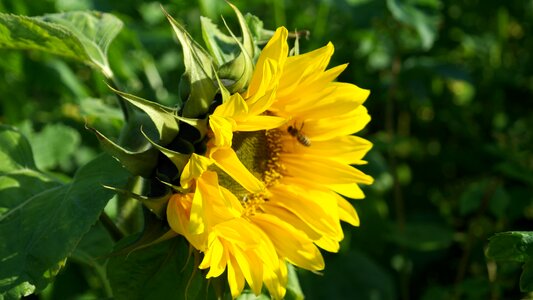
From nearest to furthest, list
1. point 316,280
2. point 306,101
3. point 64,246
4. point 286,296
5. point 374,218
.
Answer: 1. point 64,246
2. point 306,101
3. point 286,296
4. point 316,280
5. point 374,218

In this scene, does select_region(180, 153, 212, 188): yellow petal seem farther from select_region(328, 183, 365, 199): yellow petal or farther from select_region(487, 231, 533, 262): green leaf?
select_region(487, 231, 533, 262): green leaf

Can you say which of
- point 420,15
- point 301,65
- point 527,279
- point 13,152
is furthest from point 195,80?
→ point 420,15

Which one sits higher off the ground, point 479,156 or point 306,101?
point 306,101

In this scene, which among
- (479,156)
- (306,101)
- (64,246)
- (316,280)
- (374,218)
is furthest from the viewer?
(479,156)

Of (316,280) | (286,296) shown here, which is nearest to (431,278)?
(316,280)

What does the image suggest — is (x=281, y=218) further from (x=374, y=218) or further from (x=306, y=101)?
(x=374, y=218)

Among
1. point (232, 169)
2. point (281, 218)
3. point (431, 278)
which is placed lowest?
point (431, 278)
